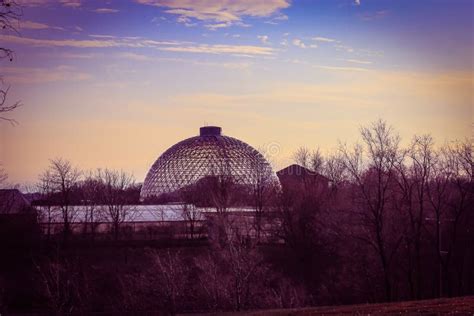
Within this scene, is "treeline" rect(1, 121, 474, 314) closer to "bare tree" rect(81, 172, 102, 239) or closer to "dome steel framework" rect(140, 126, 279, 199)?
"bare tree" rect(81, 172, 102, 239)

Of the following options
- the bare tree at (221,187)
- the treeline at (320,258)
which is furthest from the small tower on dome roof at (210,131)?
the treeline at (320,258)

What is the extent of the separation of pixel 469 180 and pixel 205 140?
4396 cm

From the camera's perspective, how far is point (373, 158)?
26984 millimetres

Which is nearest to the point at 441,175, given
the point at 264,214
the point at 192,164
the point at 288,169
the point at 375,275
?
the point at 375,275

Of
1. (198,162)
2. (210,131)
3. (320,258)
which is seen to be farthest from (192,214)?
(210,131)

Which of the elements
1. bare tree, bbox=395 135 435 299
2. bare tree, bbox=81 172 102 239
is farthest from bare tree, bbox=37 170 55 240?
bare tree, bbox=395 135 435 299

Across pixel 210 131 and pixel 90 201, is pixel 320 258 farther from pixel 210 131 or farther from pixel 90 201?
pixel 210 131

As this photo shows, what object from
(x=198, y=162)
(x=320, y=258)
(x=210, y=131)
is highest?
(x=210, y=131)

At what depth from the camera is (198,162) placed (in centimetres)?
6725

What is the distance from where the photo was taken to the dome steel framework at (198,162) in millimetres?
65688

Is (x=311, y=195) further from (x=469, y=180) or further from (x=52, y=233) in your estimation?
(x=52, y=233)

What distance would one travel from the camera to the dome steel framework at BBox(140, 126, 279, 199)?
6569cm

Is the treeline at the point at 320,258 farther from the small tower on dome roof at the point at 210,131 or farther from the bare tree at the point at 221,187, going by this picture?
the small tower on dome roof at the point at 210,131

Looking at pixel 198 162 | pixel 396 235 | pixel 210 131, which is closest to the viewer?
pixel 396 235
